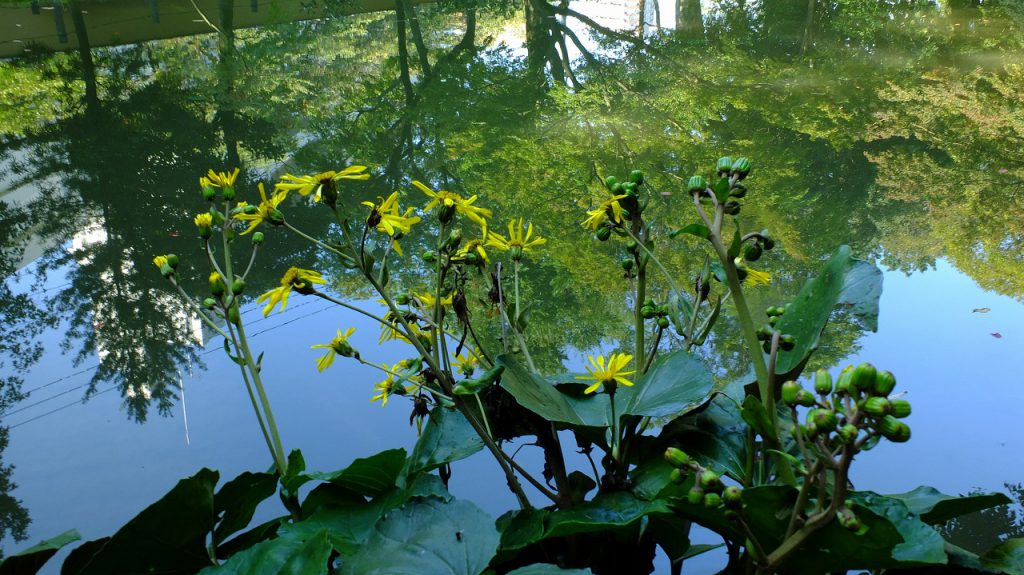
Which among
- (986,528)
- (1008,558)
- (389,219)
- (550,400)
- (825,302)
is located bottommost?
(986,528)

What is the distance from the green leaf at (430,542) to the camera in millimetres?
801

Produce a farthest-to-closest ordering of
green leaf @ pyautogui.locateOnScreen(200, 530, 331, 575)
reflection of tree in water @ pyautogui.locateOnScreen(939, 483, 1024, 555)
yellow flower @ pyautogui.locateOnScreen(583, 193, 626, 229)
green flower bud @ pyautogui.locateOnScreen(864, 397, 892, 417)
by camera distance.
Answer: reflection of tree in water @ pyautogui.locateOnScreen(939, 483, 1024, 555) → yellow flower @ pyautogui.locateOnScreen(583, 193, 626, 229) → green leaf @ pyautogui.locateOnScreen(200, 530, 331, 575) → green flower bud @ pyautogui.locateOnScreen(864, 397, 892, 417)

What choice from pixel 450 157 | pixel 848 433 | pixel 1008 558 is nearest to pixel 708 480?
pixel 848 433

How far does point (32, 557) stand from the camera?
3.18 ft

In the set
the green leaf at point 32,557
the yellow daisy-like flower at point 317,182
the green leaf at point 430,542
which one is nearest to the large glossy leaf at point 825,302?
the green leaf at point 430,542

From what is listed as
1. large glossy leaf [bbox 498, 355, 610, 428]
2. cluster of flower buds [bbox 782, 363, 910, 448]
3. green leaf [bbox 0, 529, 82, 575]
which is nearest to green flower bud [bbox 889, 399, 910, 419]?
cluster of flower buds [bbox 782, 363, 910, 448]

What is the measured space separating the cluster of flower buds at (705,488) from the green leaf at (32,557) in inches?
28.5

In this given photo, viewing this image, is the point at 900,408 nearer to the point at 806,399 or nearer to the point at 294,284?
the point at 806,399

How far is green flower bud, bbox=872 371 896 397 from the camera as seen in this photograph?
0.58 metres

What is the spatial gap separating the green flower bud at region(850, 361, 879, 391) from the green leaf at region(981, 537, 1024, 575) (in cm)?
41

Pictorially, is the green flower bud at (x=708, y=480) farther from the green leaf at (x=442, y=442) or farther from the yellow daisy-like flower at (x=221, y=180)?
the yellow daisy-like flower at (x=221, y=180)

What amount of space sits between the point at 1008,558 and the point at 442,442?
63 cm

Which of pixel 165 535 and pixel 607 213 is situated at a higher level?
pixel 607 213

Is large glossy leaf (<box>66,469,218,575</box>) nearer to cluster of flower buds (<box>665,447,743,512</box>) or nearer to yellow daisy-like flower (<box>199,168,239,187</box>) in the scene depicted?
yellow daisy-like flower (<box>199,168,239,187</box>)
